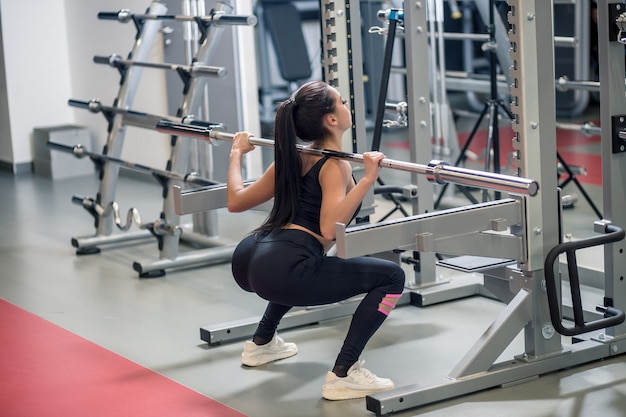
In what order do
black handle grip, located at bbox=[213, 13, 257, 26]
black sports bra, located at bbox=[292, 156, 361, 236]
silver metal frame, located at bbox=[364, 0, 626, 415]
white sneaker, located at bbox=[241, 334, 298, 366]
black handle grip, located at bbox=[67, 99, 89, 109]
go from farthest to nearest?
black handle grip, located at bbox=[67, 99, 89, 109] < black handle grip, located at bbox=[213, 13, 257, 26] < white sneaker, located at bbox=[241, 334, 298, 366] < black sports bra, located at bbox=[292, 156, 361, 236] < silver metal frame, located at bbox=[364, 0, 626, 415]

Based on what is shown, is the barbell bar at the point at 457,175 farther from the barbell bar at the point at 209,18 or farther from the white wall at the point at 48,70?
the white wall at the point at 48,70

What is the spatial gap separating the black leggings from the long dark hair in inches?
3.6

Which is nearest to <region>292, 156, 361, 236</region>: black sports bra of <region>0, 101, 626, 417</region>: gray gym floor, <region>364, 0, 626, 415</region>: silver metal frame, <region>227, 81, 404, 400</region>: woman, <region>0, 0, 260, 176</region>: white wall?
<region>227, 81, 404, 400</region>: woman

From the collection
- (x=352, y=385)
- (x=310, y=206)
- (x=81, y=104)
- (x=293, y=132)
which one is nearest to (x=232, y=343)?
(x=352, y=385)

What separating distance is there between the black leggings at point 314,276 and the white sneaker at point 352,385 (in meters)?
0.05

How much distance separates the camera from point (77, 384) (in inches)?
145

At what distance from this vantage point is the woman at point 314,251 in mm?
3322

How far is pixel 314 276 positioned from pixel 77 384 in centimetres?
104

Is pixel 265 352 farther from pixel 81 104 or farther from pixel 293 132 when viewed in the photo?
pixel 81 104

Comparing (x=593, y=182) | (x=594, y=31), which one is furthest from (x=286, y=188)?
(x=594, y=31)

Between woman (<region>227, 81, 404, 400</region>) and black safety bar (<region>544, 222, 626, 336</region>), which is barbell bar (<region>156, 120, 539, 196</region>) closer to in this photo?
woman (<region>227, 81, 404, 400</region>)

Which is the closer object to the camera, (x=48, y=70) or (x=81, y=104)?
(x=81, y=104)

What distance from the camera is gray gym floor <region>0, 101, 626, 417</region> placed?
335 cm

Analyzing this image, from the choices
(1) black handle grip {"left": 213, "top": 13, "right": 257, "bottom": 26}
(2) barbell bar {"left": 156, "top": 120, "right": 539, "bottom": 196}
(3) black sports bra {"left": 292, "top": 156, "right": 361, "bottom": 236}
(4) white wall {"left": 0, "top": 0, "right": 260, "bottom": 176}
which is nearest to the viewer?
(2) barbell bar {"left": 156, "top": 120, "right": 539, "bottom": 196}
